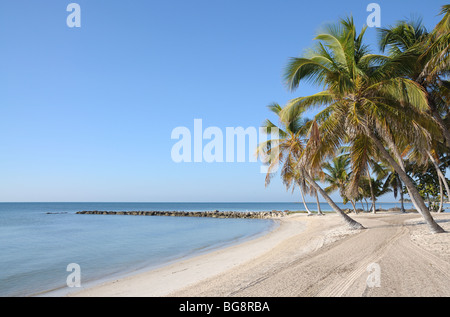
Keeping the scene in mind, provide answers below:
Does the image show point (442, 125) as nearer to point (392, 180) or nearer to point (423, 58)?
point (423, 58)

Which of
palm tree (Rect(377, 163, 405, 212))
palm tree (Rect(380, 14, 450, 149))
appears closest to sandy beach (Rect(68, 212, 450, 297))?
palm tree (Rect(380, 14, 450, 149))

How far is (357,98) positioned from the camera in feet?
33.5

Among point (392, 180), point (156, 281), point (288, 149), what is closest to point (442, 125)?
point (288, 149)

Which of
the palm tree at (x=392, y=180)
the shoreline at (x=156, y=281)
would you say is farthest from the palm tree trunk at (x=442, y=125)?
the palm tree at (x=392, y=180)

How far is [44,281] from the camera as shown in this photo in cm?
964

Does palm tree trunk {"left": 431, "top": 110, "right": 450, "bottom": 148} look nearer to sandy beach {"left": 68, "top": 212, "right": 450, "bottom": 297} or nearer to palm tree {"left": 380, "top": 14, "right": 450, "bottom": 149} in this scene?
palm tree {"left": 380, "top": 14, "right": 450, "bottom": 149}

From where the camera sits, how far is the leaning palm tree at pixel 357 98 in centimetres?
959

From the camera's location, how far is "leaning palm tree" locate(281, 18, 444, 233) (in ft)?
31.5

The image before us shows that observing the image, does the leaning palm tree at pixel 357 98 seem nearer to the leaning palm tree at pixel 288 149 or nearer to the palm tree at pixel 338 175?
the leaning palm tree at pixel 288 149

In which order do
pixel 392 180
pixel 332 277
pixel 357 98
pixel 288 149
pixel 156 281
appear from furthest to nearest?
1. pixel 392 180
2. pixel 288 149
3. pixel 357 98
4. pixel 156 281
5. pixel 332 277

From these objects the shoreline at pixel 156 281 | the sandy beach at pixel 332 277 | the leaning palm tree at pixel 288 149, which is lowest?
the shoreline at pixel 156 281

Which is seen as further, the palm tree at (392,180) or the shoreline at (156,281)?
the palm tree at (392,180)

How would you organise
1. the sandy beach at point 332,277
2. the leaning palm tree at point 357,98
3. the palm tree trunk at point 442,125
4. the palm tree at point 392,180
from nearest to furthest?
the sandy beach at point 332,277
the leaning palm tree at point 357,98
the palm tree trunk at point 442,125
the palm tree at point 392,180
